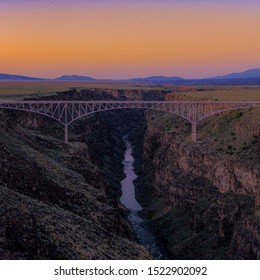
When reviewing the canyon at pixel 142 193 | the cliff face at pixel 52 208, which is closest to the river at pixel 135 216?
the canyon at pixel 142 193

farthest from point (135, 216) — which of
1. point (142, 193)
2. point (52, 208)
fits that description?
point (52, 208)

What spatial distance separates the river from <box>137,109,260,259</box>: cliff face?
1.19 meters

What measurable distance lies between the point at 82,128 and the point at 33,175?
5268cm

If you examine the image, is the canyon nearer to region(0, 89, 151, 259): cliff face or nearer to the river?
region(0, 89, 151, 259): cliff face

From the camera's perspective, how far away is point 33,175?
127 ft

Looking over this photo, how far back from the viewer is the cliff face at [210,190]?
48375 mm

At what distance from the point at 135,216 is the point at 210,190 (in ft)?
35.5

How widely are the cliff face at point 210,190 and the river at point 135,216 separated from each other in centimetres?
119

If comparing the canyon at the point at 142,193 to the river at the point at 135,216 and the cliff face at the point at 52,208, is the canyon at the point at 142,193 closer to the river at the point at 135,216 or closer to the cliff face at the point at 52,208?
the cliff face at the point at 52,208

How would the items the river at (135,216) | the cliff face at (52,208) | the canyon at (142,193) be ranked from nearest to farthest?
the cliff face at (52,208), the canyon at (142,193), the river at (135,216)

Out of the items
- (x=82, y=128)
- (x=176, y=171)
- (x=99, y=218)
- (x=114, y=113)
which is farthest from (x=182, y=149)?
(x=114, y=113)

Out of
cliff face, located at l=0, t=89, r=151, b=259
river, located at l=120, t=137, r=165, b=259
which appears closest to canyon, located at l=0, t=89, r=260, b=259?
cliff face, located at l=0, t=89, r=151, b=259

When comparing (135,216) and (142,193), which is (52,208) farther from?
(142,193)

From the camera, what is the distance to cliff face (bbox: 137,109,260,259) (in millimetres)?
48375
